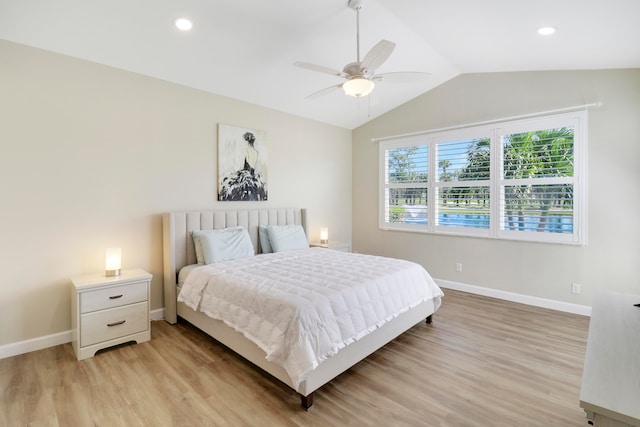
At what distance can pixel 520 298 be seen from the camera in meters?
4.04

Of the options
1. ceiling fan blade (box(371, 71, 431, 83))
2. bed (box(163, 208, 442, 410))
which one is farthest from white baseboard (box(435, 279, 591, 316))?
ceiling fan blade (box(371, 71, 431, 83))

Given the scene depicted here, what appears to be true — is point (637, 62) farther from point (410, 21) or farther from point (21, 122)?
point (21, 122)

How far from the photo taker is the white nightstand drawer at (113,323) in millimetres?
2637

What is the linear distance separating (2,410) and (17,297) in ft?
3.59

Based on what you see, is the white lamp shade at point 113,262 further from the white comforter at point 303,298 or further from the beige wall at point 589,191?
the beige wall at point 589,191

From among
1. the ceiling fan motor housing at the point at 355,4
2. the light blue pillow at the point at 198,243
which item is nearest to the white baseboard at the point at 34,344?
the light blue pillow at the point at 198,243

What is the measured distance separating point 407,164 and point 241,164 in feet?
8.97

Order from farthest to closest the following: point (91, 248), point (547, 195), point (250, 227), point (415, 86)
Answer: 1. point (415, 86)
2. point (250, 227)
3. point (547, 195)
4. point (91, 248)

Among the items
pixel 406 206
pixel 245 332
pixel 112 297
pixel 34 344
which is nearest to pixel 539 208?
pixel 406 206

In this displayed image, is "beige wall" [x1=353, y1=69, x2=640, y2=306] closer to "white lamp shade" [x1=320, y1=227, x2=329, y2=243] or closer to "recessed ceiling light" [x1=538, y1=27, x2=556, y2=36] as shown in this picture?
"recessed ceiling light" [x1=538, y1=27, x2=556, y2=36]

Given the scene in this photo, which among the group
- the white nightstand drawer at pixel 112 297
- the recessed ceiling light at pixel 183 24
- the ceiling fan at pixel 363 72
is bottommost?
the white nightstand drawer at pixel 112 297

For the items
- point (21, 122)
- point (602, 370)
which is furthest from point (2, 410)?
point (602, 370)

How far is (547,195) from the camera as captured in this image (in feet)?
12.5

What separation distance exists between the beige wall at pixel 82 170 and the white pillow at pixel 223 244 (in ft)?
1.65
